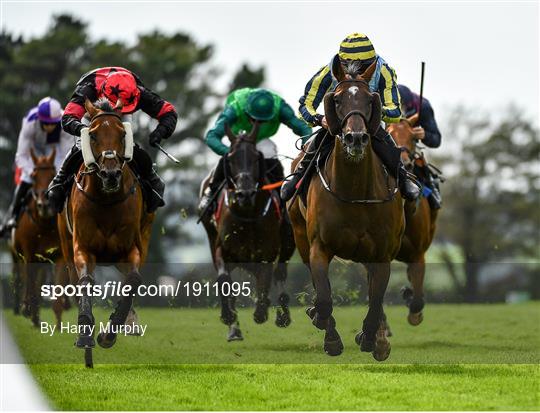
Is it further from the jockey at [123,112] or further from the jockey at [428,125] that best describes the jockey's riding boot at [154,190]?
the jockey at [428,125]

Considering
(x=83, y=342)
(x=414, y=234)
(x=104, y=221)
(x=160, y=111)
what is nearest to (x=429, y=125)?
(x=414, y=234)

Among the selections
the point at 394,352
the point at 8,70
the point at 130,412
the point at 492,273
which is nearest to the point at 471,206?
the point at 492,273

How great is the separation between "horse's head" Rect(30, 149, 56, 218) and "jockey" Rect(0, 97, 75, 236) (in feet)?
0.29

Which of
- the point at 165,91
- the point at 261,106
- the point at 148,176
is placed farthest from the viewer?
the point at 165,91

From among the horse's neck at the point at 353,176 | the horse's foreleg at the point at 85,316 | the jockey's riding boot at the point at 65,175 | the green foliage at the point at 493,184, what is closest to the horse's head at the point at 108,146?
the horse's foreleg at the point at 85,316

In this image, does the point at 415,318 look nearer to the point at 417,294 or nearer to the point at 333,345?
the point at 417,294

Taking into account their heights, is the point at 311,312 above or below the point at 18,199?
below

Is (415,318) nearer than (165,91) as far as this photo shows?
Yes

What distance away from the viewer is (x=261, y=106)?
13.4 metres

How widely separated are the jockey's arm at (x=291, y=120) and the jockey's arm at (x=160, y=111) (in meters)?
2.22

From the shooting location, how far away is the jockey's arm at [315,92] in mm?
10422

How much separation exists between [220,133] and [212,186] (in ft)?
2.12

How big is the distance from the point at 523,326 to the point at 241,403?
25.5ft

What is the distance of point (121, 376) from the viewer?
10.1 meters
